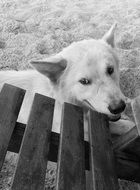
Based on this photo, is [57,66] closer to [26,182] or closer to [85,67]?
[85,67]

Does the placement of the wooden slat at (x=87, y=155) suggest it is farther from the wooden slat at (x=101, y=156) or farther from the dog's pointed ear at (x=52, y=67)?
the dog's pointed ear at (x=52, y=67)

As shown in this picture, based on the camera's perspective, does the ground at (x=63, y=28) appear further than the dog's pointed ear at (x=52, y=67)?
Yes

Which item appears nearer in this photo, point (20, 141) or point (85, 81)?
point (20, 141)

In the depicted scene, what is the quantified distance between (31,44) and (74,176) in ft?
9.07

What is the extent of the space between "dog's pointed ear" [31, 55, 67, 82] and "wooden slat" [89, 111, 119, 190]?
2.13 ft

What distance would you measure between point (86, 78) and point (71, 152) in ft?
2.79

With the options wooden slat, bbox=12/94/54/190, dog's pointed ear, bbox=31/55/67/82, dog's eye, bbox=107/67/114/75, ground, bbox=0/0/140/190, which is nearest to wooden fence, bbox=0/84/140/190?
wooden slat, bbox=12/94/54/190

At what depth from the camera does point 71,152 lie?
172 centimetres

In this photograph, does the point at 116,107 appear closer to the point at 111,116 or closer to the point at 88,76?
the point at 111,116

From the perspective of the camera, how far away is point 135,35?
412 centimetres

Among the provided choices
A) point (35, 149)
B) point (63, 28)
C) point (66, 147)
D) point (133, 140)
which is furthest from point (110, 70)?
point (63, 28)

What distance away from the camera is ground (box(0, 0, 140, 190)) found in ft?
12.3

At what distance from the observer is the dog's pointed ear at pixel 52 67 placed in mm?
2385

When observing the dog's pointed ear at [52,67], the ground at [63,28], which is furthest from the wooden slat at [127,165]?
the ground at [63,28]
